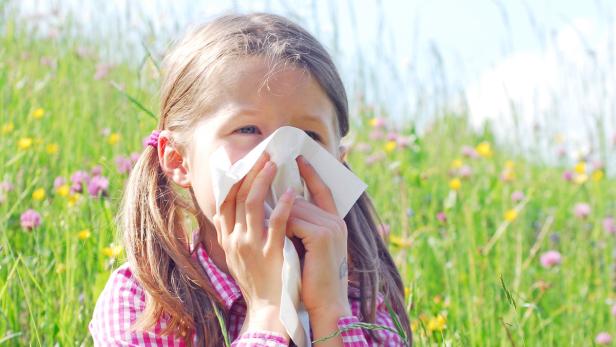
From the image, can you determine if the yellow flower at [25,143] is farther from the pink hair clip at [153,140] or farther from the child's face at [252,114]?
the child's face at [252,114]

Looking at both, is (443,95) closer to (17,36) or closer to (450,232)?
(450,232)

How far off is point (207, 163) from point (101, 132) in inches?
64.5

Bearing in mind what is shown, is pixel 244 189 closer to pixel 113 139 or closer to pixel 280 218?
pixel 280 218

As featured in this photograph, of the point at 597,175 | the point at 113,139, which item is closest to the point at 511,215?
the point at 597,175

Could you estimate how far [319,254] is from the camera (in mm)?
1402

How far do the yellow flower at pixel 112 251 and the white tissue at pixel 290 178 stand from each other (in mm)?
379

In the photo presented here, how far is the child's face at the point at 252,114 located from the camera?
4.78 ft

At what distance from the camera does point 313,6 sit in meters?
3.36

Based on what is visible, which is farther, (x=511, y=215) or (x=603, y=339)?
(x=511, y=215)

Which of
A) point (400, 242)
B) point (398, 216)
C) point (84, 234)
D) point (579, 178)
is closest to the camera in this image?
point (84, 234)

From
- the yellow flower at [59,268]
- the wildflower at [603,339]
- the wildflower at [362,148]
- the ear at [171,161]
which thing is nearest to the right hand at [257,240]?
the ear at [171,161]

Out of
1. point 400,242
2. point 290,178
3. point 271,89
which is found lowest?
point 400,242

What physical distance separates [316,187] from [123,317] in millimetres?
416

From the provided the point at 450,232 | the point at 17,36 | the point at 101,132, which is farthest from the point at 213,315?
the point at 17,36
